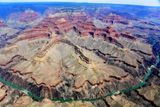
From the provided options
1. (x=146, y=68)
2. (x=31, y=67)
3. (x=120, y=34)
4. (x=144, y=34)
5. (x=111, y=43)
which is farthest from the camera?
(x=144, y=34)

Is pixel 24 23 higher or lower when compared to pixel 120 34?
lower

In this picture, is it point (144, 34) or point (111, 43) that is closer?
point (111, 43)

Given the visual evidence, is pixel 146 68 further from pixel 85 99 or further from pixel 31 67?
pixel 31 67

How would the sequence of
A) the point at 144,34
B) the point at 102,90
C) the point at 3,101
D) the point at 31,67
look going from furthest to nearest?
the point at 144,34 → the point at 31,67 → the point at 102,90 → the point at 3,101

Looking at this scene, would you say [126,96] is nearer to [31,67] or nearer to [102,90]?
[102,90]

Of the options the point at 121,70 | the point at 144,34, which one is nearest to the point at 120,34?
the point at 144,34

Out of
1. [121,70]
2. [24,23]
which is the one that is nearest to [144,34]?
[121,70]
